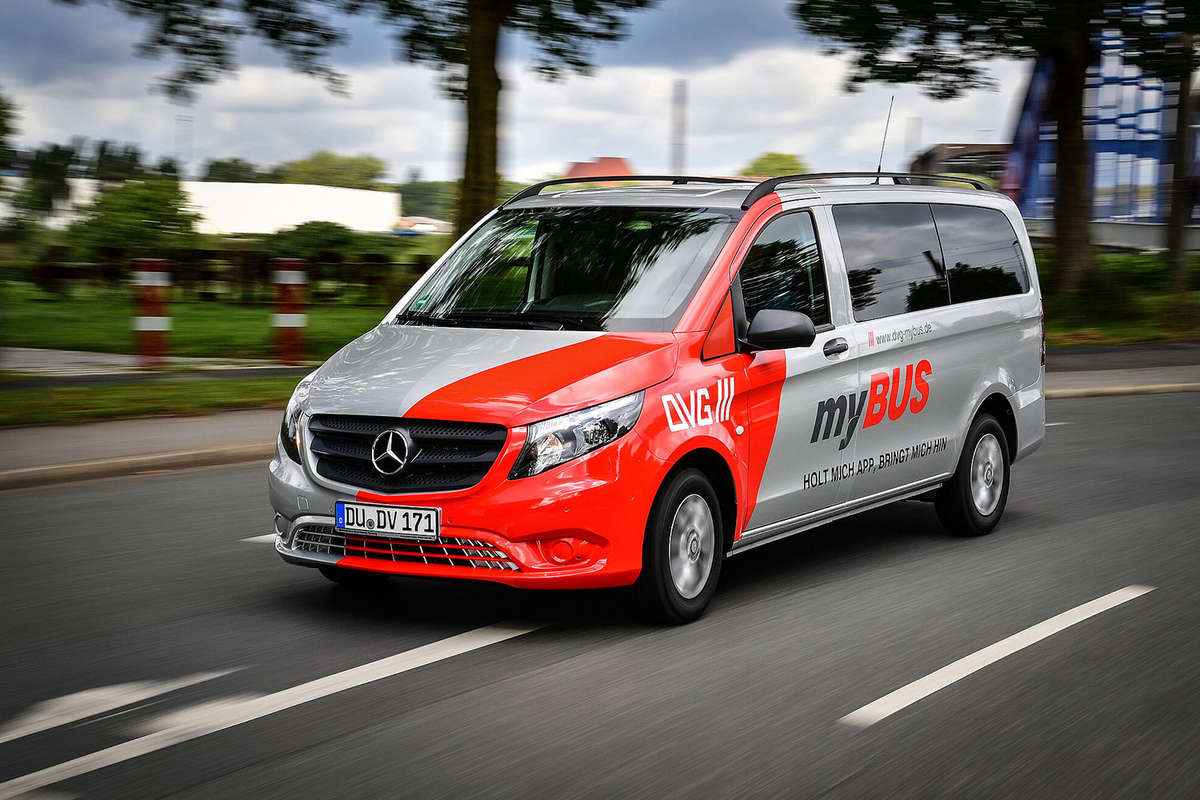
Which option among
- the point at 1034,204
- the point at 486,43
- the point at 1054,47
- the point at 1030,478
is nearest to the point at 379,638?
the point at 1030,478

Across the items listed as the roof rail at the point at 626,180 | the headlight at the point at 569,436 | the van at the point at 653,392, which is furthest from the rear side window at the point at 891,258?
the headlight at the point at 569,436

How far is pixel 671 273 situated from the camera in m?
6.32

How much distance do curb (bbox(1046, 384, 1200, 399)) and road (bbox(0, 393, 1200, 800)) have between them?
9.03m

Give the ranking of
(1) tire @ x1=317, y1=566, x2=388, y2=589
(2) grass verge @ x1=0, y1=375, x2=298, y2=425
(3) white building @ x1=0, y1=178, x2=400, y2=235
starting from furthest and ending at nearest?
(3) white building @ x1=0, y1=178, x2=400, y2=235, (2) grass verge @ x1=0, y1=375, x2=298, y2=425, (1) tire @ x1=317, y1=566, x2=388, y2=589

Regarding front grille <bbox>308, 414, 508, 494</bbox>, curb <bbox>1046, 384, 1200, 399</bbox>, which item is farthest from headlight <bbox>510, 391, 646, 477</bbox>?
curb <bbox>1046, 384, 1200, 399</bbox>

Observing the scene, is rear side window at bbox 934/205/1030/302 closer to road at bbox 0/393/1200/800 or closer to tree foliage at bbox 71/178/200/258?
road at bbox 0/393/1200/800

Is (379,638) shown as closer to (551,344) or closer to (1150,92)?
(551,344)

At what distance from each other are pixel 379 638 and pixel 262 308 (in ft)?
71.3

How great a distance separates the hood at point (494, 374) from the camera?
18.0 ft

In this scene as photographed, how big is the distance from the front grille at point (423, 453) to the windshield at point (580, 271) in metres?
0.88

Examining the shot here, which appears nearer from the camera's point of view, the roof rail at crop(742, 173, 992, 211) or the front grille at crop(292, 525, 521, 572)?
the front grille at crop(292, 525, 521, 572)

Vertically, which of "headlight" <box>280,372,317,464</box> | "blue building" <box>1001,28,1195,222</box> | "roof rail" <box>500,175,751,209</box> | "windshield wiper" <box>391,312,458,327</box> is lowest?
"headlight" <box>280,372,317,464</box>

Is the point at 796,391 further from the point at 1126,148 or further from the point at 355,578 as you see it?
the point at 1126,148

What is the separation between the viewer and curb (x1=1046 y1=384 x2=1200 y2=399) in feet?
55.3
